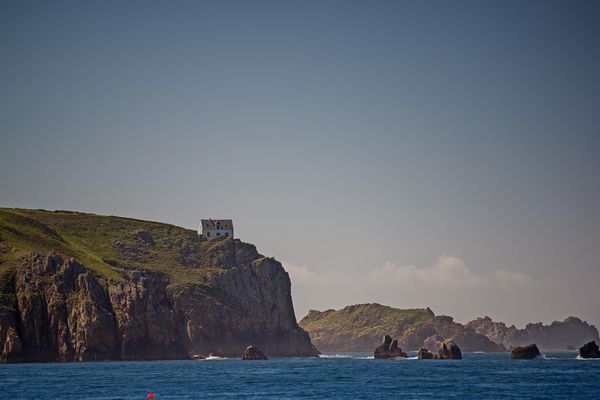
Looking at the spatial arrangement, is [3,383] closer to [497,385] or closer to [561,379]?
[497,385]

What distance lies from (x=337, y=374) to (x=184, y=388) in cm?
5180

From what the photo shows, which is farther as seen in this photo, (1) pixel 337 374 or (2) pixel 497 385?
(1) pixel 337 374

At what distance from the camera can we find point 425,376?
566 feet

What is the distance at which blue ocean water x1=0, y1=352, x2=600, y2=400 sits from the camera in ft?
415

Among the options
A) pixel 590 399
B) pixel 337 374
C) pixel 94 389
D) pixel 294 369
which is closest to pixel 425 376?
pixel 337 374

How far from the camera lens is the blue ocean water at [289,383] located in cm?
12644

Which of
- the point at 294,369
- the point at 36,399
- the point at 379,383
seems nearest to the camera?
the point at 36,399

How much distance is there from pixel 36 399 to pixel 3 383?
29.3 metres

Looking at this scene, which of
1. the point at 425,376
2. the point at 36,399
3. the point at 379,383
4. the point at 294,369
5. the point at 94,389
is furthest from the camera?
the point at 294,369

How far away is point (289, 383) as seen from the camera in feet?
499

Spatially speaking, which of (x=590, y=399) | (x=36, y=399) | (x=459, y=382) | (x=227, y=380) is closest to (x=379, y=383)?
→ (x=459, y=382)

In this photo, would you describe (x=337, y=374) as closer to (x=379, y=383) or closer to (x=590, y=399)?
(x=379, y=383)

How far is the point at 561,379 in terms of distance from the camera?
516 feet

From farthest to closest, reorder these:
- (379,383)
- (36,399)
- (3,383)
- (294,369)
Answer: (294,369)
(379,383)
(3,383)
(36,399)
